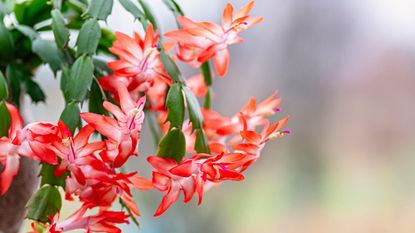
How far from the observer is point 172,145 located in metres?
A: 0.63

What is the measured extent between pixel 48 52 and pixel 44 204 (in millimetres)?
216

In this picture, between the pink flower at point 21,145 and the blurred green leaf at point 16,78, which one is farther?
the blurred green leaf at point 16,78

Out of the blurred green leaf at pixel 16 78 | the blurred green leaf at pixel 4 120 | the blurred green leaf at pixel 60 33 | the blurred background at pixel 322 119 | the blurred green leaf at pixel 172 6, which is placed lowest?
the blurred background at pixel 322 119

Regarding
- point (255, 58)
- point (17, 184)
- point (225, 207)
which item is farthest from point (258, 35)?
point (17, 184)

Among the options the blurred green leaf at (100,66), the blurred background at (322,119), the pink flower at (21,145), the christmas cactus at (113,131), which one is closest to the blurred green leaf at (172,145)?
the christmas cactus at (113,131)

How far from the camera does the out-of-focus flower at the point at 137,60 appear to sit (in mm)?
684

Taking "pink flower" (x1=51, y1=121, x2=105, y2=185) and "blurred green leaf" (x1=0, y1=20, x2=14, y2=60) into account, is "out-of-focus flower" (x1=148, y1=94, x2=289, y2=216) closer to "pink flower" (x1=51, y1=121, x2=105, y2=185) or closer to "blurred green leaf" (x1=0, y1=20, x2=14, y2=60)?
"pink flower" (x1=51, y1=121, x2=105, y2=185)

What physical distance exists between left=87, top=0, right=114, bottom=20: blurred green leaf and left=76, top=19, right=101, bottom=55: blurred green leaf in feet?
Result: 0.07

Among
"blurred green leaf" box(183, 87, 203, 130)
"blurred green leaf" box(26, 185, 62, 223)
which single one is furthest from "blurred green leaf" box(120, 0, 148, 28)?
"blurred green leaf" box(26, 185, 62, 223)

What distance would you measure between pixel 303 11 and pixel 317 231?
2.37ft

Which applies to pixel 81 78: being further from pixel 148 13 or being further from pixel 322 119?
pixel 322 119

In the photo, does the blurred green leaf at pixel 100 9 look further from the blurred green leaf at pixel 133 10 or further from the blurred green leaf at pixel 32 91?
the blurred green leaf at pixel 32 91

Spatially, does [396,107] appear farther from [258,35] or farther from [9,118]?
[9,118]

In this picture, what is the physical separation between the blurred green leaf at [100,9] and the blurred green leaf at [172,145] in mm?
152
